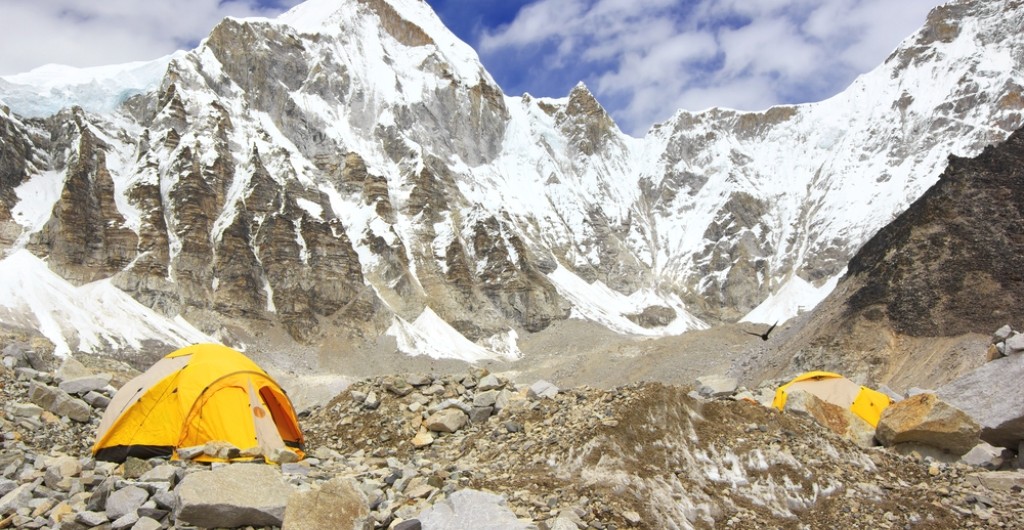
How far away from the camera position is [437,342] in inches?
3839

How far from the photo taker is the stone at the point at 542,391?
41.0 ft

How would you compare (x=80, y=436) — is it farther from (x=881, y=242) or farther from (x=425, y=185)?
(x=425, y=185)

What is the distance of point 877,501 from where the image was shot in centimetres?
1022

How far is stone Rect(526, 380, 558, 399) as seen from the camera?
12508mm

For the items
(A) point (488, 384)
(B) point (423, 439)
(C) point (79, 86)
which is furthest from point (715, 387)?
(C) point (79, 86)

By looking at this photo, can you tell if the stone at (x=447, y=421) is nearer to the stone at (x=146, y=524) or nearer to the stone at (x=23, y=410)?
the stone at (x=146, y=524)

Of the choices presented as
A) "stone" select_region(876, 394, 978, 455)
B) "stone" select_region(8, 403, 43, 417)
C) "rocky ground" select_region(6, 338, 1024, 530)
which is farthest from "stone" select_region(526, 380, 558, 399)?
"stone" select_region(8, 403, 43, 417)

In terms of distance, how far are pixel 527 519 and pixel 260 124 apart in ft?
364

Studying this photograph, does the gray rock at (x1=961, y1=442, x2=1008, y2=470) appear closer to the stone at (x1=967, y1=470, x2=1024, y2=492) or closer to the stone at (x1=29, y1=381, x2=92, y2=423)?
the stone at (x1=967, y1=470, x2=1024, y2=492)

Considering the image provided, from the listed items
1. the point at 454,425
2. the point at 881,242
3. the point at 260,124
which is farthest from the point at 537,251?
the point at 454,425

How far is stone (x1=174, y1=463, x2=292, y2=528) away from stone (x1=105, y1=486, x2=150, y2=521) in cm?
71

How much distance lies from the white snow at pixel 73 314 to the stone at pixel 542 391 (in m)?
56.5

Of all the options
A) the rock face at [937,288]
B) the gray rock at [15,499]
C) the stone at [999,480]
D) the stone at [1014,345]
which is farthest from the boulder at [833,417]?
the rock face at [937,288]

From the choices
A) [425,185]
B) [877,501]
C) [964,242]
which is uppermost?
[425,185]
